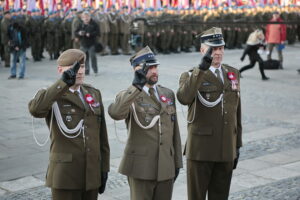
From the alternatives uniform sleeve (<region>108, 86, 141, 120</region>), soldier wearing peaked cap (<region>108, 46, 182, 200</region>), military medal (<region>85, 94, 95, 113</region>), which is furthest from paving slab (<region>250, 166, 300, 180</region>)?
military medal (<region>85, 94, 95, 113</region>)

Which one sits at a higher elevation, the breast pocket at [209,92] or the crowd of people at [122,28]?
the breast pocket at [209,92]

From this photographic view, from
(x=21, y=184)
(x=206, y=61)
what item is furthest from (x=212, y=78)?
(x=21, y=184)

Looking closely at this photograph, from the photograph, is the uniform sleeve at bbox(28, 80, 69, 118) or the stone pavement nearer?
the uniform sleeve at bbox(28, 80, 69, 118)

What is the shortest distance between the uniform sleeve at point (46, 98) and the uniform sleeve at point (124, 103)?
0.50 metres

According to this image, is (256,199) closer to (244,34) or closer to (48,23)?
(48,23)

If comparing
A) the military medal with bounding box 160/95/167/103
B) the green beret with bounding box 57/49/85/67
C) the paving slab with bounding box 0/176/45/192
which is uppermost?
the green beret with bounding box 57/49/85/67

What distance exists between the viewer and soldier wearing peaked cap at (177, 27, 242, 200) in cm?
558

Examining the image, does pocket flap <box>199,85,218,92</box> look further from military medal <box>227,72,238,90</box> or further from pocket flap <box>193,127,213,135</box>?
pocket flap <box>193,127,213,135</box>

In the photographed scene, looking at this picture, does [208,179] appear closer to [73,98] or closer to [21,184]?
[73,98]

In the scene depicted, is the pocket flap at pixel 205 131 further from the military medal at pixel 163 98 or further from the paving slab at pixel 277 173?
the paving slab at pixel 277 173

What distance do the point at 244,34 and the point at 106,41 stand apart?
8.93 meters

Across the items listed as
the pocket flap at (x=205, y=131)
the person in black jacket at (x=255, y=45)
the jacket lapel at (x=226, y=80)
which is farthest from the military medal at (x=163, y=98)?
the person in black jacket at (x=255, y=45)

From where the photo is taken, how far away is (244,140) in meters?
9.78

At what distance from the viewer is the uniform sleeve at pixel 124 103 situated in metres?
4.63
